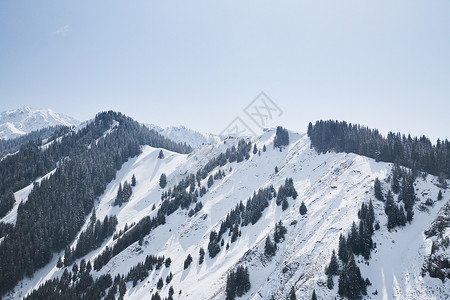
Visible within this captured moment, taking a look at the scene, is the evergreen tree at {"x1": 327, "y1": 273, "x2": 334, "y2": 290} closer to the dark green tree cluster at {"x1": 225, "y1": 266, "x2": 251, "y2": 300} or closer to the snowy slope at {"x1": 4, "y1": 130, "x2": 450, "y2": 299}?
the snowy slope at {"x1": 4, "y1": 130, "x2": 450, "y2": 299}

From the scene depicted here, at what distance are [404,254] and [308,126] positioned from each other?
116 m

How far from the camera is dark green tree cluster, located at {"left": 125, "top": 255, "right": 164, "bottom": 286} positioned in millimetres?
84000

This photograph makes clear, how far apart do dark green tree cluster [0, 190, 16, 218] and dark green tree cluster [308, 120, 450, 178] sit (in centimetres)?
17202

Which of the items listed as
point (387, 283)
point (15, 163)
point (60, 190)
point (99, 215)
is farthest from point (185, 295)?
Answer: point (15, 163)

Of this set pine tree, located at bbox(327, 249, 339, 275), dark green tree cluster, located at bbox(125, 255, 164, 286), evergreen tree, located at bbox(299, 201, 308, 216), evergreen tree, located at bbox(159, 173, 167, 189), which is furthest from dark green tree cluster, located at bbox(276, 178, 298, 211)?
evergreen tree, located at bbox(159, 173, 167, 189)

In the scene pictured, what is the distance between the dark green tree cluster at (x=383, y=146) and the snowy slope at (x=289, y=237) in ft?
21.3

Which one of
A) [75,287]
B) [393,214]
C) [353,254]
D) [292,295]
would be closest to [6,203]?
[75,287]

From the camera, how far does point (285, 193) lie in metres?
101

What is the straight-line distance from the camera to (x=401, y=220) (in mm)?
58875

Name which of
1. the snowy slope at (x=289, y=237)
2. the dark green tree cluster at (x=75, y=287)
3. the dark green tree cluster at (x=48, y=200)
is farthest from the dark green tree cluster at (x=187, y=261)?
the dark green tree cluster at (x=48, y=200)

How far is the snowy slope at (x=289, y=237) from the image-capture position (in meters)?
49.8

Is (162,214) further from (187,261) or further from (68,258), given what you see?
(68,258)

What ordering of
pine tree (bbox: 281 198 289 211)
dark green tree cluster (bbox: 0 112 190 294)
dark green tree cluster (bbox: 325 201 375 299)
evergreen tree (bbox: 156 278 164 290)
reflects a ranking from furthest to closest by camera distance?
dark green tree cluster (bbox: 0 112 190 294)
pine tree (bbox: 281 198 289 211)
evergreen tree (bbox: 156 278 164 290)
dark green tree cluster (bbox: 325 201 375 299)

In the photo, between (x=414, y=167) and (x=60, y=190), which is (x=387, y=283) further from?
(x=60, y=190)
